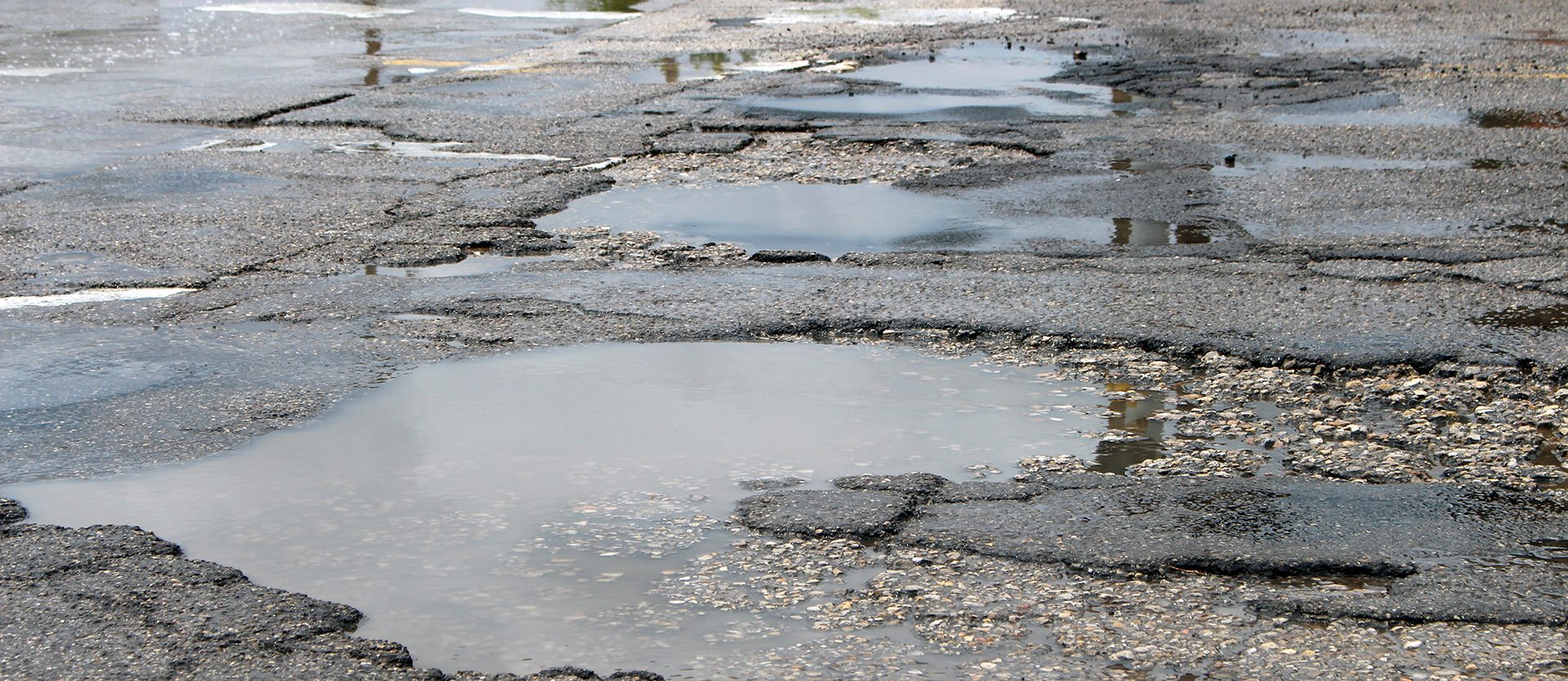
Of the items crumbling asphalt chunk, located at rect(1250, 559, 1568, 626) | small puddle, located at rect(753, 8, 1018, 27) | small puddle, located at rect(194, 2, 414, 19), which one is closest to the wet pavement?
crumbling asphalt chunk, located at rect(1250, 559, 1568, 626)

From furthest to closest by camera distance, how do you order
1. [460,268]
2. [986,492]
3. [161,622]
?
[460,268], [986,492], [161,622]

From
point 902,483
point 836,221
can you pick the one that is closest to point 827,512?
point 902,483

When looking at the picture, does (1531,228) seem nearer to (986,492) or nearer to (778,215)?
(778,215)

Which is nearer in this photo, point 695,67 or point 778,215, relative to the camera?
point 778,215

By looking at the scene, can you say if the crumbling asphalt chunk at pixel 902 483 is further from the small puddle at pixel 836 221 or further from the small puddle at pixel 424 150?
the small puddle at pixel 424 150

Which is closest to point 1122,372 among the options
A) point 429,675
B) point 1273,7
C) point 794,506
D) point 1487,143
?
point 794,506

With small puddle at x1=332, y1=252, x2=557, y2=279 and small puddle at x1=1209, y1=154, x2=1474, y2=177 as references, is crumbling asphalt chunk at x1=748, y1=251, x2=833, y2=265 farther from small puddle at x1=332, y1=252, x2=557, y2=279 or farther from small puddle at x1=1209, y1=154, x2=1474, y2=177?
small puddle at x1=1209, y1=154, x2=1474, y2=177

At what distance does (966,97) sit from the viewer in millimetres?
10156

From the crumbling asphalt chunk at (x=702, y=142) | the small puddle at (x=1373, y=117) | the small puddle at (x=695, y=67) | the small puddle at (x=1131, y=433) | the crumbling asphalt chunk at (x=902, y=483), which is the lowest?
the crumbling asphalt chunk at (x=902, y=483)

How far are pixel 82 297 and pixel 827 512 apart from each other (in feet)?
12.4

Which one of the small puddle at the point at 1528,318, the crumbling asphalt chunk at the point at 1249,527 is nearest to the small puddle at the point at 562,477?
the crumbling asphalt chunk at the point at 1249,527

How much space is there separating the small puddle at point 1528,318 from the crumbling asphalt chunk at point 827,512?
2.74 meters

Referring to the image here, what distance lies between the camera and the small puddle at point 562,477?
9.89 feet

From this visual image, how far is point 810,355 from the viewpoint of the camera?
15.6 feet
